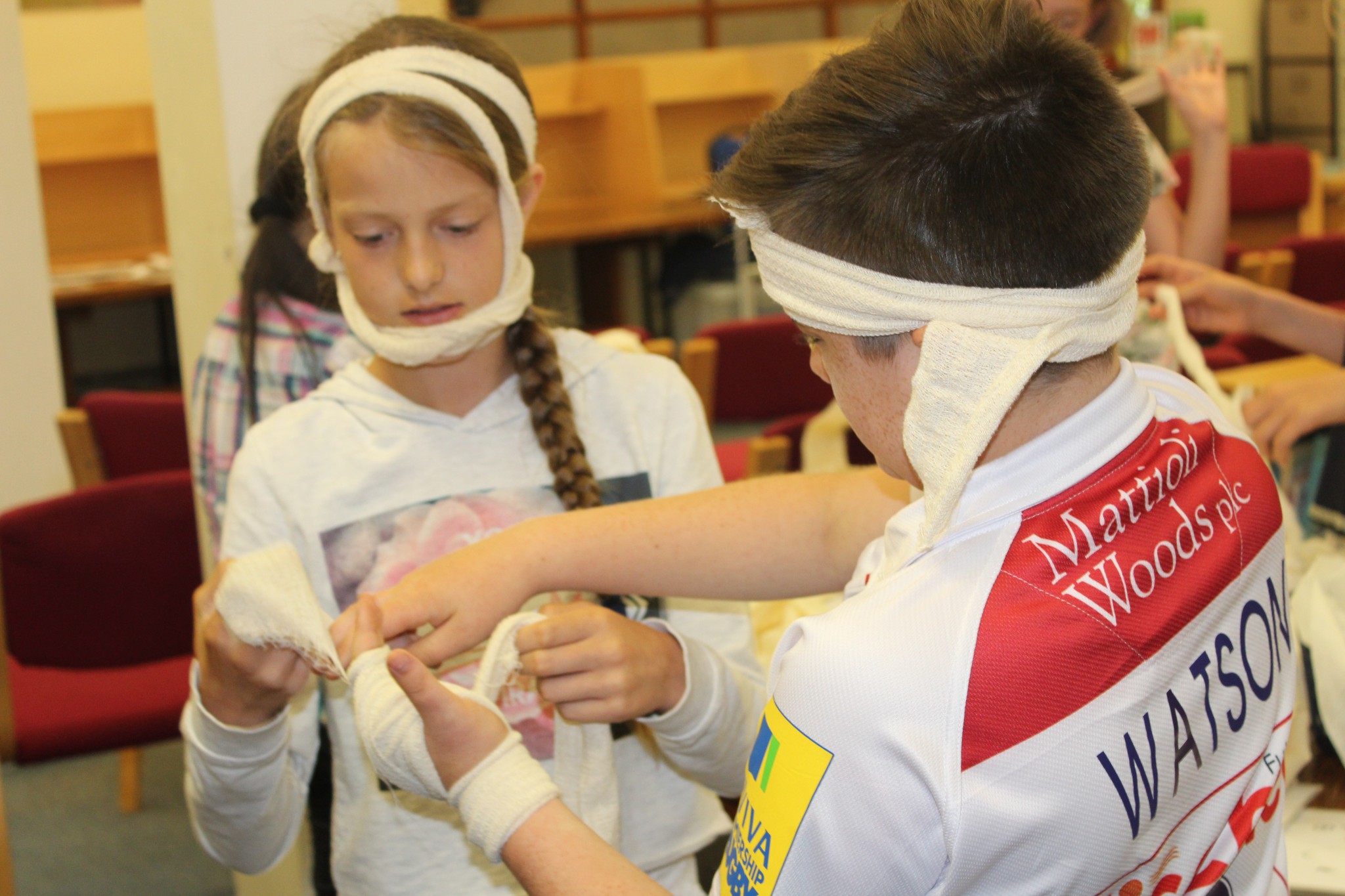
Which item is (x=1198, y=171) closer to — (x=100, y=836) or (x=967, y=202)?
(x=967, y=202)

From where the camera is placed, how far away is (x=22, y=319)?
3418mm

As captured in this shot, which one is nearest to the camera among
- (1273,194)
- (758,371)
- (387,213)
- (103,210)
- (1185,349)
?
(387,213)

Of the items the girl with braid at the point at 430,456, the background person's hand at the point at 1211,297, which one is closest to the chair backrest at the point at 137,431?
the girl with braid at the point at 430,456

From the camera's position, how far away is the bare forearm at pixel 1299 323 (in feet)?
5.80

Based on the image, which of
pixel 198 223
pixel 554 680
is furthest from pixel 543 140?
pixel 554 680

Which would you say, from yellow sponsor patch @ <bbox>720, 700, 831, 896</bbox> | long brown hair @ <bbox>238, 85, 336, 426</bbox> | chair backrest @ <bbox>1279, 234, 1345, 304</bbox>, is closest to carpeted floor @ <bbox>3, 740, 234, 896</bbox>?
long brown hair @ <bbox>238, 85, 336, 426</bbox>

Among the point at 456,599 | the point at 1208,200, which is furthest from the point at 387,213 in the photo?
the point at 1208,200

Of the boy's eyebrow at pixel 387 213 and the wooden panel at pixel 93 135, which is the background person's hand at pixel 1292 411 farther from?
the wooden panel at pixel 93 135

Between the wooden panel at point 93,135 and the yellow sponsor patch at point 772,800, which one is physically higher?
the wooden panel at point 93,135

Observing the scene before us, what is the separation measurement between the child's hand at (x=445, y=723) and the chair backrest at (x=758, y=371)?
2463mm

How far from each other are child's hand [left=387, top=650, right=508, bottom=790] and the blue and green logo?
23 centimetres

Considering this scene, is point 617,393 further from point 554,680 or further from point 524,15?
point 524,15

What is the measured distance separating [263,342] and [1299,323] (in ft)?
5.13

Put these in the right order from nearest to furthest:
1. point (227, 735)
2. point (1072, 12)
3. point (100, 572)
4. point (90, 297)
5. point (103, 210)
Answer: point (227, 735), point (1072, 12), point (100, 572), point (90, 297), point (103, 210)
